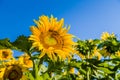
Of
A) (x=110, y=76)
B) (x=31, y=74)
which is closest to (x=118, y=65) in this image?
(x=110, y=76)

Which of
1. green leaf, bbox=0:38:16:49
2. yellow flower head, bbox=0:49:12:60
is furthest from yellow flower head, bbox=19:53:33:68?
green leaf, bbox=0:38:16:49

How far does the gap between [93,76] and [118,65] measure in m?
0.68

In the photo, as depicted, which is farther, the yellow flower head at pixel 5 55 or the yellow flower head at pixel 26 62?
the yellow flower head at pixel 5 55

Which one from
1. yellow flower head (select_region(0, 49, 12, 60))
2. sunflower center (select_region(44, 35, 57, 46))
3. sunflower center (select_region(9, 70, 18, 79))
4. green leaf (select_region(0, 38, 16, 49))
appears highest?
yellow flower head (select_region(0, 49, 12, 60))

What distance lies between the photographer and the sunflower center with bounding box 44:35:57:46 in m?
3.95

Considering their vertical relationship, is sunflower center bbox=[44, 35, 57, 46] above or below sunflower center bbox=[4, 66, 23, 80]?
above

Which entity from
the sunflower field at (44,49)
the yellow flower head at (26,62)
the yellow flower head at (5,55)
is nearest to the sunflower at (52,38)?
the sunflower field at (44,49)

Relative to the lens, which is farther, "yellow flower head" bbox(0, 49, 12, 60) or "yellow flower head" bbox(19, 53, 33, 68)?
"yellow flower head" bbox(0, 49, 12, 60)

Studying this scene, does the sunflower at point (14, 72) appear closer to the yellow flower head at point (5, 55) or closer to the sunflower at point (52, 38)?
the sunflower at point (52, 38)

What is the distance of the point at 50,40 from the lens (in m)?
4.02

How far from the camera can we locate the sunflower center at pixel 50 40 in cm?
395

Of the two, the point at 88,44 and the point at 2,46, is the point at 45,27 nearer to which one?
the point at 2,46

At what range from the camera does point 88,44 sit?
6062 millimetres

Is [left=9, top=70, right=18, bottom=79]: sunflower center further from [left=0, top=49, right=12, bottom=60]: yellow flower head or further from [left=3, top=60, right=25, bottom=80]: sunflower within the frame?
[left=0, top=49, right=12, bottom=60]: yellow flower head
